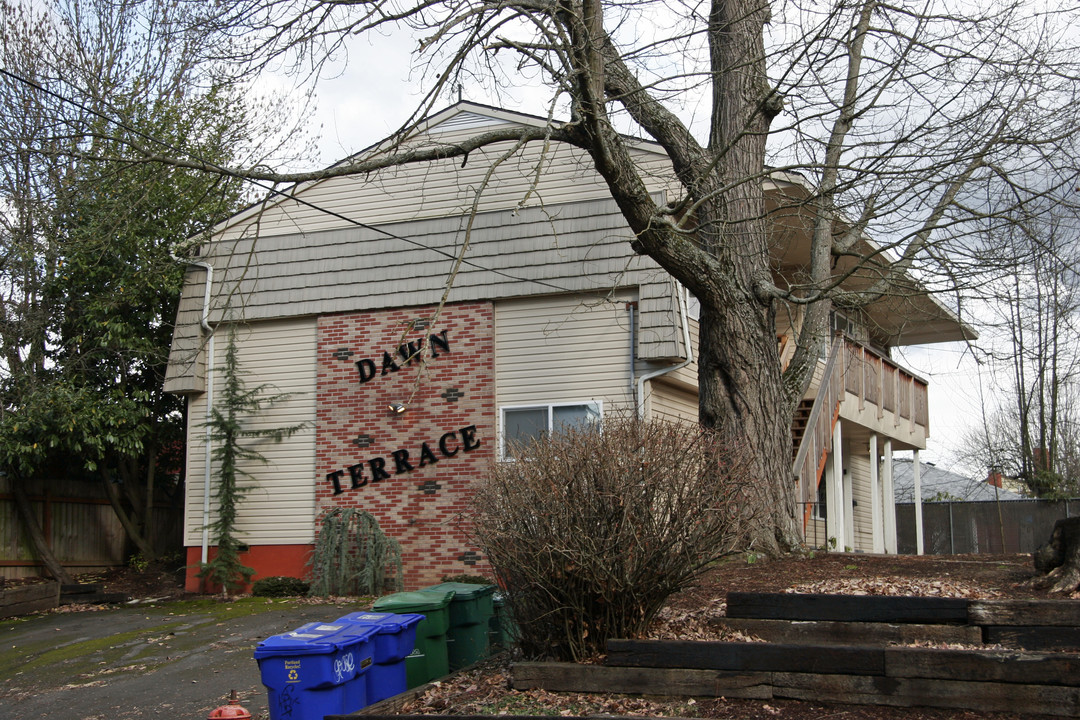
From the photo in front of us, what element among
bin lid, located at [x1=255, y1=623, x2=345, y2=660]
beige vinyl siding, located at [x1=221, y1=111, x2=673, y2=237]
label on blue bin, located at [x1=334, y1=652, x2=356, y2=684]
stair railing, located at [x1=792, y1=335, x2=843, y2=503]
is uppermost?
beige vinyl siding, located at [x1=221, y1=111, x2=673, y2=237]

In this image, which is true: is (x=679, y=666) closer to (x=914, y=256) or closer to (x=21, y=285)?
(x=914, y=256)

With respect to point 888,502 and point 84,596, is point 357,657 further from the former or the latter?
point 888,502

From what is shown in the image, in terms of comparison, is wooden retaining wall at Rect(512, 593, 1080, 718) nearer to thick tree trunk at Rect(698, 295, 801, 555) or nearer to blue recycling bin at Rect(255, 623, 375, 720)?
blue recycling bin at Rect(255, 623, 375, 720)

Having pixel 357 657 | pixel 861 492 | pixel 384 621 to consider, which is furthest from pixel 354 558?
pixel 861 492

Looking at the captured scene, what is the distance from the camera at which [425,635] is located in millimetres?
8227

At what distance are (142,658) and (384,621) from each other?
17.3 feet

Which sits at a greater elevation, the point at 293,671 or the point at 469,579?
the point at 293,671

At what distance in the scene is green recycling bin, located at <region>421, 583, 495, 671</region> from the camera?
28.9 feet

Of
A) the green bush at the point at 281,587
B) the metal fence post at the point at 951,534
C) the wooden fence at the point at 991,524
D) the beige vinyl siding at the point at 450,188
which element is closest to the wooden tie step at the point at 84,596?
the green bush at the point at 281,587

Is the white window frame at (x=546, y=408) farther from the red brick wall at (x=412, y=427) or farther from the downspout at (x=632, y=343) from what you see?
the downspout at (x=632, y=343)

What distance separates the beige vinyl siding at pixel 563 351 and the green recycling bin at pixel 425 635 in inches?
242

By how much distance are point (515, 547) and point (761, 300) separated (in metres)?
5.62

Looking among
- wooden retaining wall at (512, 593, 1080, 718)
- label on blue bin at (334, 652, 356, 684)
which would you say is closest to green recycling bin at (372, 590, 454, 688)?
label on blue bin at (334, 652, 356, 684)

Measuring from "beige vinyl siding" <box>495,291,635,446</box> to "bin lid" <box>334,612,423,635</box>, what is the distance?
666cm
